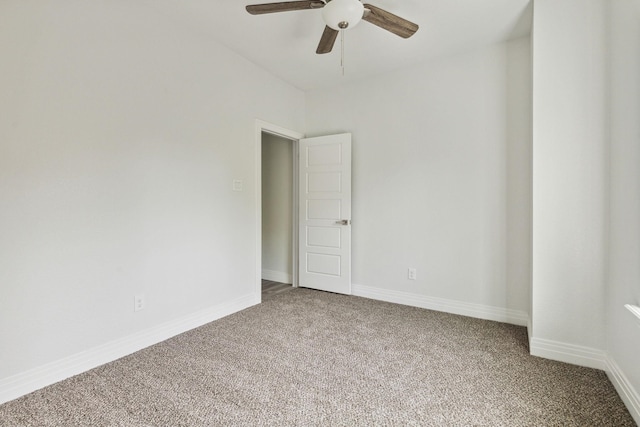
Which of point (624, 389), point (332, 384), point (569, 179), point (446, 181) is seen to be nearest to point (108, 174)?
point (332, 384)

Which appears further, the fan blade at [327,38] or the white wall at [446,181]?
the white wall at [446,181]

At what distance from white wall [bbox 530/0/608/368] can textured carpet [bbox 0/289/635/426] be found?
0.28 metres

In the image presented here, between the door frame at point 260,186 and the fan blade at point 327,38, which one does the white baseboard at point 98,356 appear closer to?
the door frame at point 260,186

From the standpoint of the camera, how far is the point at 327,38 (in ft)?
7.36

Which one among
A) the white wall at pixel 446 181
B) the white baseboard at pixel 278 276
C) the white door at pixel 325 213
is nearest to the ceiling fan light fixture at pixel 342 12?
the white wall at pixel 446 181

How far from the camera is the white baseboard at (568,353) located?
6.77ft

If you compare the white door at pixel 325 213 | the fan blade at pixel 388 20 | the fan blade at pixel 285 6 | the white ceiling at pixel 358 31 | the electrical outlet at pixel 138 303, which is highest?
the white ceiling at pixel 358 31

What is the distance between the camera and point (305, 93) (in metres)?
4.14

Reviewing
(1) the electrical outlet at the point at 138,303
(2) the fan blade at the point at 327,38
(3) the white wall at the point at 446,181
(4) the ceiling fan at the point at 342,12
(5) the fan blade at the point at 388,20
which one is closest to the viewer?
(4) the ceiling fan at the point at 342,12

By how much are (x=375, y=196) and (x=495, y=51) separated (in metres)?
1.82

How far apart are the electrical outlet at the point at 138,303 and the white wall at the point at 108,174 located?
45 millimetres

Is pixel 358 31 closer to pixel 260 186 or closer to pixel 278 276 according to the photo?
pixel 260 186

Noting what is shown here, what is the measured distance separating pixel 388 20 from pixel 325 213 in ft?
7.47

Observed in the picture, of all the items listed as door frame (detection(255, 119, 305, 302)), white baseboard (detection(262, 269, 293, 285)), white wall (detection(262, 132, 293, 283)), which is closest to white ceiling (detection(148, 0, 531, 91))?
door frame (detection(255, 119, 305, 302))
